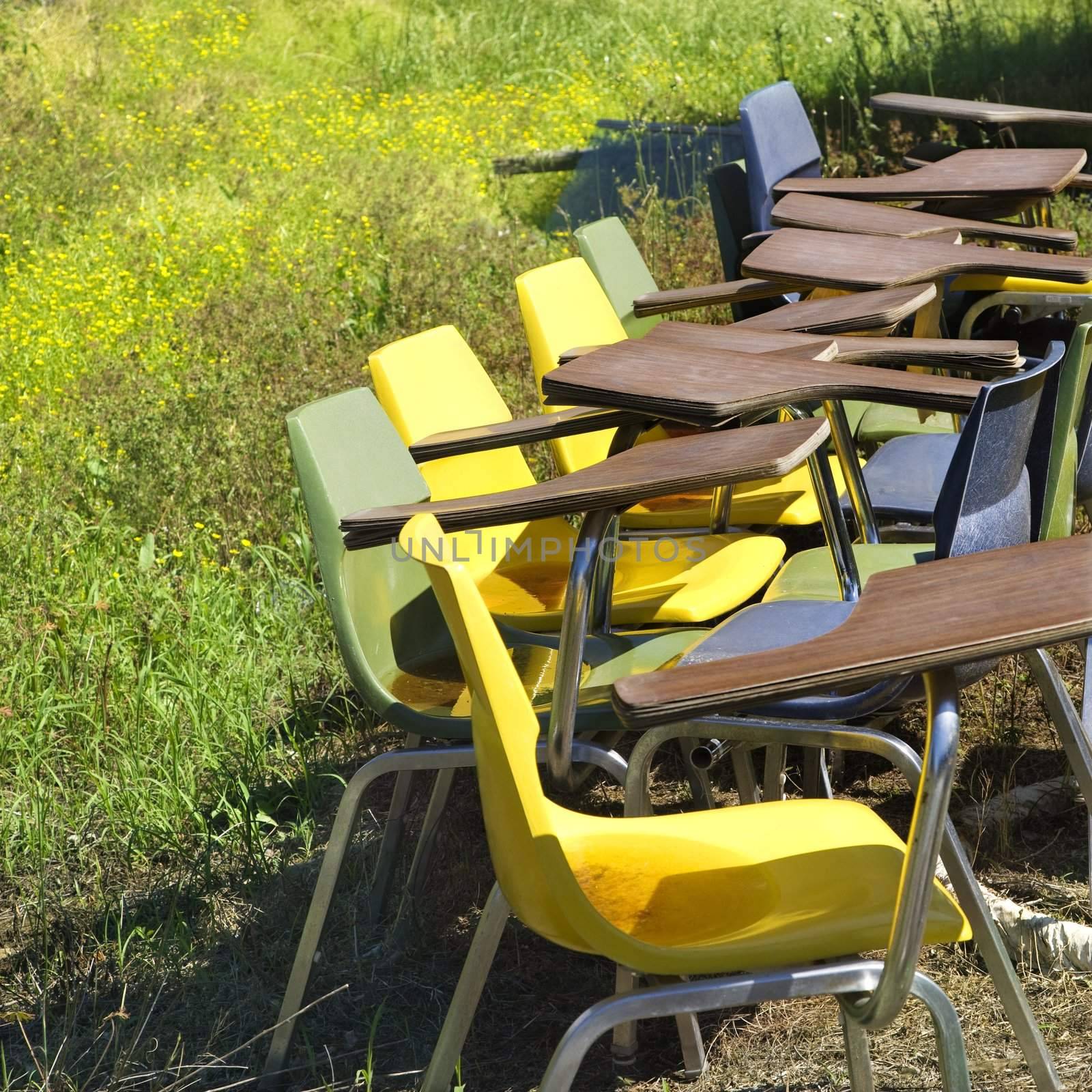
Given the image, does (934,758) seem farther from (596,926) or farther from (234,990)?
(234,990)

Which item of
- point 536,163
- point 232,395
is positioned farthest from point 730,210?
point 536,163

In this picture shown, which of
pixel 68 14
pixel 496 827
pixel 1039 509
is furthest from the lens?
pixel 68 14

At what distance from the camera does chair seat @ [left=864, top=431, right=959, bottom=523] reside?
8.68 ft

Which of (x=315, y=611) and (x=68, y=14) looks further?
(x=68, y=14)

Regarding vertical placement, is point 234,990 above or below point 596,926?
below

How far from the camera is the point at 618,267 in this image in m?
3.67

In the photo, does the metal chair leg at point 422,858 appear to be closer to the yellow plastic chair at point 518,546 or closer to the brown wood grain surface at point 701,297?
the yellow plastic chair at point 518,546

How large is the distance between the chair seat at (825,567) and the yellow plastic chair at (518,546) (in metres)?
0.04

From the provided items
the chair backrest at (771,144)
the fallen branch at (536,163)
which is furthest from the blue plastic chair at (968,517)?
the fallen branch at (536,163)

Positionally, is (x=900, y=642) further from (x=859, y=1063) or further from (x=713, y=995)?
(x=859, y=1063)

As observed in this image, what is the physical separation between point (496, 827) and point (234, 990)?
3.39ft

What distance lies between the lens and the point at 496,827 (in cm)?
146

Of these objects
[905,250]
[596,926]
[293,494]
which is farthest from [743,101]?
[596,926]

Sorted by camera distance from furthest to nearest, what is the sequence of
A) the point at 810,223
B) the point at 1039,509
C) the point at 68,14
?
the point at 68,14 → the point at 810,223 → the point at 1039,509
